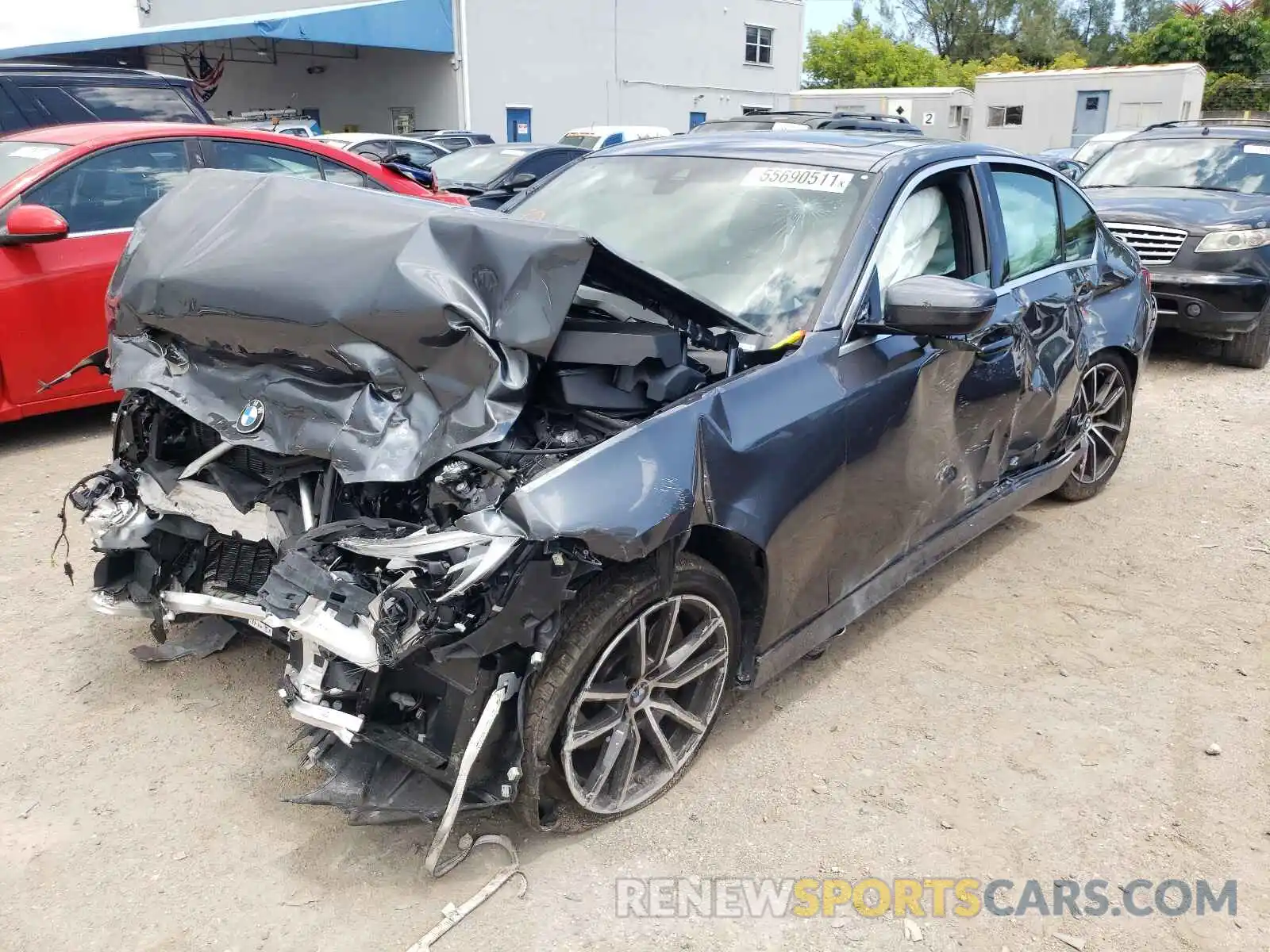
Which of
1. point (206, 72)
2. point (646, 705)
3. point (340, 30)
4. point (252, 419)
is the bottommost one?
point (646, 705)

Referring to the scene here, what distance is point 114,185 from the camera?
18.0ft

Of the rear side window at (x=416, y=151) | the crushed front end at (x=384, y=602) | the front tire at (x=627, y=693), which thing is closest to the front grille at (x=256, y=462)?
the crushed front end at (x=384, y=602)

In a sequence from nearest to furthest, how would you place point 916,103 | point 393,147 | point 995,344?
point 995,344 → point 393,147 → point 916,103

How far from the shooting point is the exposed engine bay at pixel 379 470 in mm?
2285

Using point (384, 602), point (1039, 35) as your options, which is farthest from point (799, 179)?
point (1039, 35)

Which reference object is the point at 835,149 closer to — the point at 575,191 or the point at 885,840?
the point at 575,191

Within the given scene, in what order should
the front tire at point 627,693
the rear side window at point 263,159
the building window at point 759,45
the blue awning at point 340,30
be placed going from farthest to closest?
1. the building window at point 759,45
2. the blue awning at point 340,30
3. the rear side window at point 263,159
4. the front tire at point 627,693

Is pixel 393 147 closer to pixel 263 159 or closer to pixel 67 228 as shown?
pixel 263 159

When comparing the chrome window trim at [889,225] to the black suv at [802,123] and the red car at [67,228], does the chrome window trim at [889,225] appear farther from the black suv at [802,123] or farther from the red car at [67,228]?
the black suv at [802,123]

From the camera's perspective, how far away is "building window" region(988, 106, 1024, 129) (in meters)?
29.8

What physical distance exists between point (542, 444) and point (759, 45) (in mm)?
32124

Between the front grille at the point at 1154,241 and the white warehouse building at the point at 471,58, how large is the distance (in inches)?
775

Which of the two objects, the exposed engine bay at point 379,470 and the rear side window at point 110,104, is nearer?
the exposed engine bay at point 379,470

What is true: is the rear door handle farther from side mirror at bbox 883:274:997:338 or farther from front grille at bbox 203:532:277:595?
front grille at bbox 203:532:277:595
